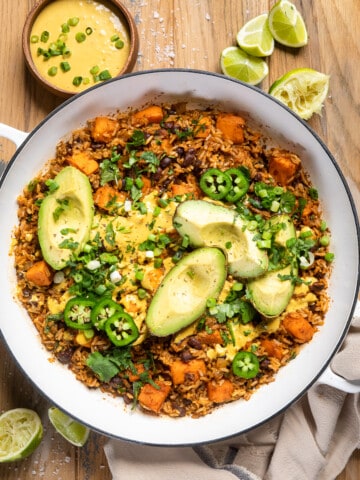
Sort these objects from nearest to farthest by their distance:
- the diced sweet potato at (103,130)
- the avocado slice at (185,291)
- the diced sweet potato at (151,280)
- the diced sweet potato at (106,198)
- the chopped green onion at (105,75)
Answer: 1. the avocado slice at (185,291)
2. the diced sweet potato at (151,280)
3. the diced sweet potato at (106,198)
4. the diced sweet potato at (103,130)
5. the chopped green onion at (105,75)

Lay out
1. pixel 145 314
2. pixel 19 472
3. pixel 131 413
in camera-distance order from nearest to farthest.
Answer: pixel 145 314
pixel 131 413
pixel 19 472

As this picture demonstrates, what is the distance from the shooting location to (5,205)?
360 centimetres

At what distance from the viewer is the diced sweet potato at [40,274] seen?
3.55 meters

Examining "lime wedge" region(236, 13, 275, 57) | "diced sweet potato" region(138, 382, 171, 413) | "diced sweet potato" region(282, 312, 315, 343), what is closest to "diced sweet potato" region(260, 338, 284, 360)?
"diced sweet potato" region(282, 312, 315, 343)

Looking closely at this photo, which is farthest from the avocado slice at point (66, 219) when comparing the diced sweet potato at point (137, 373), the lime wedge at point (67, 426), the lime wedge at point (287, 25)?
the lime wedge at point (287, 25)

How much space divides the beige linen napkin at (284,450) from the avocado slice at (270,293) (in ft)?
2.03

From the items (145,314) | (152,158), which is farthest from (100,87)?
(145,314)

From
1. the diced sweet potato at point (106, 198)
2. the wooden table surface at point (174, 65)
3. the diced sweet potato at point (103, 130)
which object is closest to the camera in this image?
the diced sweet potato at point (106, 198)

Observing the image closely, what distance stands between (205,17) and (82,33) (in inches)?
32.4

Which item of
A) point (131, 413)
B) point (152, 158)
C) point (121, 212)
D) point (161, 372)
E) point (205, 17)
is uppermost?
point (205, 17)

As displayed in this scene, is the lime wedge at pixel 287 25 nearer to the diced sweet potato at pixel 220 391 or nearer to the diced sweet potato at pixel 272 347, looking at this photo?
the diced sweet potato at pixel 272 347

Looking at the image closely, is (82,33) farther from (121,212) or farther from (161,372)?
(161,372)

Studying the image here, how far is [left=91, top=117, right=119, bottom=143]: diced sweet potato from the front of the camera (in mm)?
3660

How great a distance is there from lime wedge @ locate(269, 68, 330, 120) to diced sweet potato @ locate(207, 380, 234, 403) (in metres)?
1.76
